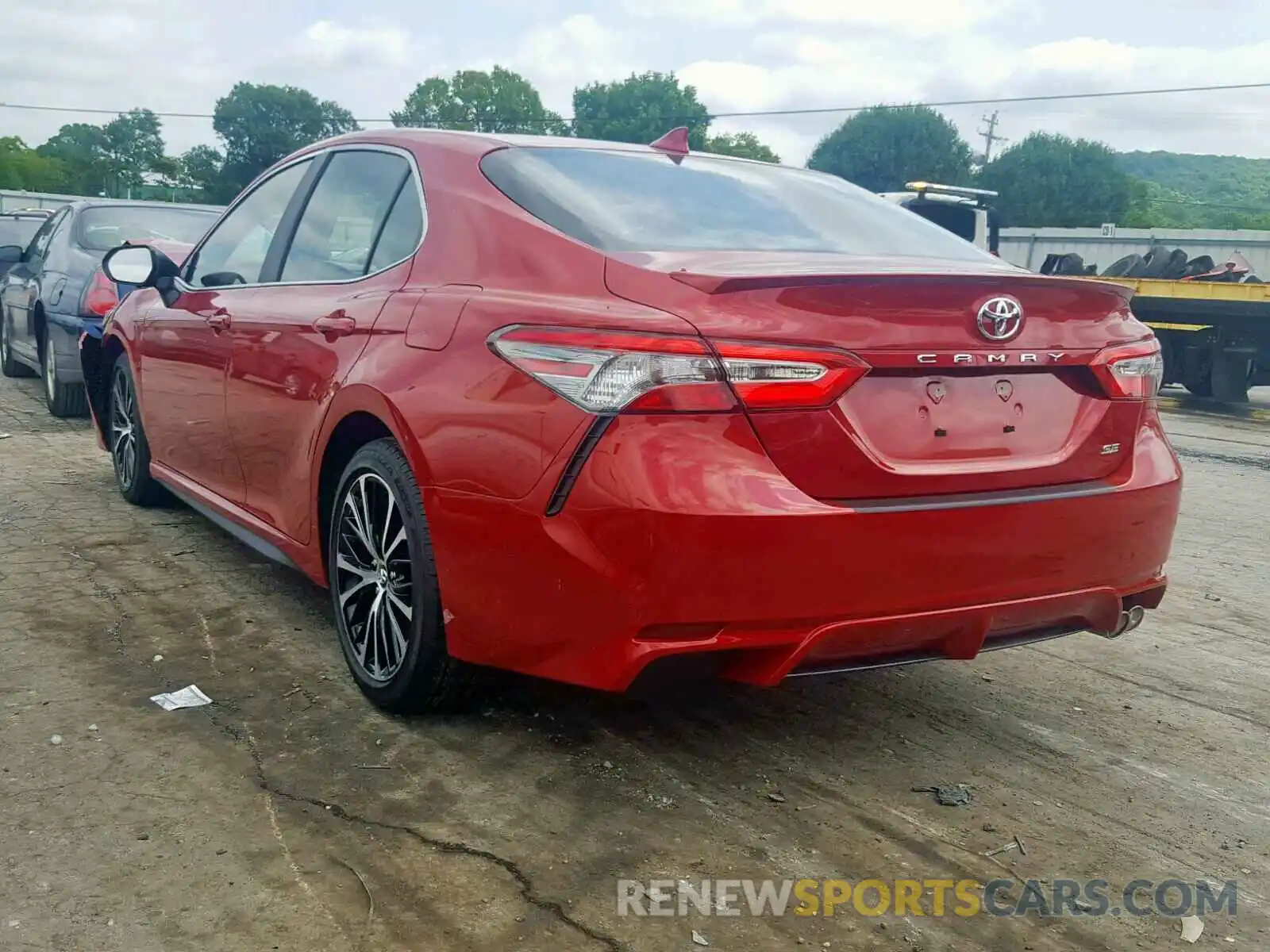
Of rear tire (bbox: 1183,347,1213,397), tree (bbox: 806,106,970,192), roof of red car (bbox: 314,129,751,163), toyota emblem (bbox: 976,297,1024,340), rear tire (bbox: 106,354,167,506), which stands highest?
tree (bbox: 806,106,970,192)

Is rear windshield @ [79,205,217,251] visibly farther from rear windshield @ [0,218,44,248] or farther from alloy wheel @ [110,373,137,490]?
rear windshield @ [0,218,44,248]

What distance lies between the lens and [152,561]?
16.8 feet

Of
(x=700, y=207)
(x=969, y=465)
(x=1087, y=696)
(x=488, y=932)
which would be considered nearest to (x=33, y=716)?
(x=488, y=932)

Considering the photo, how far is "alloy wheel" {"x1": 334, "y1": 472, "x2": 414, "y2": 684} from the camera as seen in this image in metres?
3.41

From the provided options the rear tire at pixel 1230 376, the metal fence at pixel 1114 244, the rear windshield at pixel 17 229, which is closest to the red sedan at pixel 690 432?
the rear tire at pixel 1230 376

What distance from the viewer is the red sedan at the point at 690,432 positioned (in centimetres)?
270

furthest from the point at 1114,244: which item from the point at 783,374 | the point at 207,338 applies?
the point at 783,374

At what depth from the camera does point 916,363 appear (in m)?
2.82

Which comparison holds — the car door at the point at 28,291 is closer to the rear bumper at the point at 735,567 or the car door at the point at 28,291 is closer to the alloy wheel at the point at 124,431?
the alloy wheel at the point at 124,431

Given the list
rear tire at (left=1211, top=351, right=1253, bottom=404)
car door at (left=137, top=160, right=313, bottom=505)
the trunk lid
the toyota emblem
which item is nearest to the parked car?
car door at (left=137, top=160, right=313, bottom=505)

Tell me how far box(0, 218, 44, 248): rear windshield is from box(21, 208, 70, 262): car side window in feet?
19.9

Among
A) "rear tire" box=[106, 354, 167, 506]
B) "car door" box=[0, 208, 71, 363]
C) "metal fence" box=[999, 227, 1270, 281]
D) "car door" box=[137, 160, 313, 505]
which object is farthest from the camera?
"metal fence" box=[999, 227, 1270, 281]

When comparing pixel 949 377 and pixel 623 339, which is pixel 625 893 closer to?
pixel 623 339

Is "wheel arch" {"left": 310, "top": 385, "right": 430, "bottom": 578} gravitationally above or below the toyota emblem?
below
